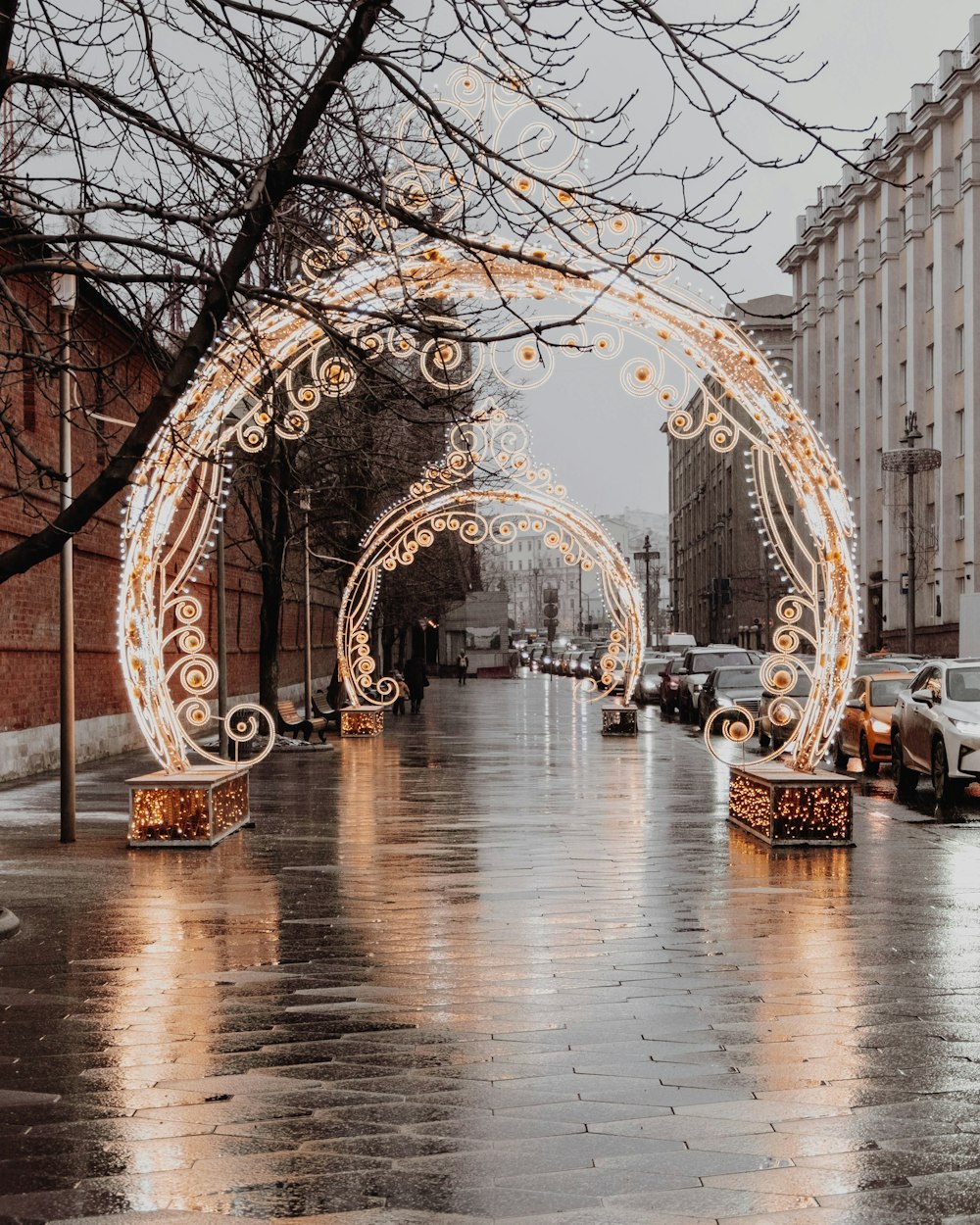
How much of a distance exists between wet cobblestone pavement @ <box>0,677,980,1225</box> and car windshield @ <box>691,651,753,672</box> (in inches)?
1101

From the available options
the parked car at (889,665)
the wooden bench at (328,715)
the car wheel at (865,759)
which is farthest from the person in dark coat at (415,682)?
the car wheel at (865,759)

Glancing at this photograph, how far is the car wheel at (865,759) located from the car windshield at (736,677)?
36.5ft

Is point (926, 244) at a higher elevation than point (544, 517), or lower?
higher

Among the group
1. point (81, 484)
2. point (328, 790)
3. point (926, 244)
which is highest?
point (926, 244)

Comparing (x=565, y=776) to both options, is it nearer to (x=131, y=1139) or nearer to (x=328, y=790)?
(x=328, y=790)

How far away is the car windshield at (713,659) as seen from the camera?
4241cm

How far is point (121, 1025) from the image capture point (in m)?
7.32

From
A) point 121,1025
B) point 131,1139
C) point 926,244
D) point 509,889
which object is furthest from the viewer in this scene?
point 926,244

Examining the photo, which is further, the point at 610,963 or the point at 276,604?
the point at 276,604

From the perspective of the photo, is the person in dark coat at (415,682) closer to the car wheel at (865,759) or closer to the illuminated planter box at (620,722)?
the illuminated planter box at (620,722)

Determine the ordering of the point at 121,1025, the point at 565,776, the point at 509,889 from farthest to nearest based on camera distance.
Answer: the point at 565,776 → the point at 509,889 → the point at 121,1025

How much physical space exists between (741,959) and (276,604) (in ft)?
67.1

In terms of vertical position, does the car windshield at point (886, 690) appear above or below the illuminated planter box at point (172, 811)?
above

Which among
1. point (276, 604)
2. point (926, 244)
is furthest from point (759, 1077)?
point (926, 244)
